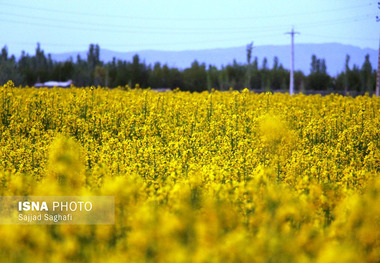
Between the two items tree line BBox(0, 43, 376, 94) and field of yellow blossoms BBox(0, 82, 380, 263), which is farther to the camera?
tree line BBox(0, 43, 376, 94)

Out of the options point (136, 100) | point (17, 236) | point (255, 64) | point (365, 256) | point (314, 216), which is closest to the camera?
point (17, 236)

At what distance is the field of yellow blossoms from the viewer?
353 cm

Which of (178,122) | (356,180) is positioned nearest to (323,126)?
(178,122)

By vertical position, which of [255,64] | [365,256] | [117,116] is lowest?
[365,256]

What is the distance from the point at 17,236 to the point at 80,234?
1.50 ft

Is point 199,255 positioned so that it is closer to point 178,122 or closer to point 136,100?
point 178,122

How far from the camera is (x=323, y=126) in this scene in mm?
11289

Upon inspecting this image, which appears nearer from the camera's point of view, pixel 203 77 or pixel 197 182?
pixel 197 182

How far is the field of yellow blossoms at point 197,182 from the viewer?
11.6 ft

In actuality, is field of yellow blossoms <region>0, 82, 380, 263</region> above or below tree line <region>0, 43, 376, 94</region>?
below

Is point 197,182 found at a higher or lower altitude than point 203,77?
lower

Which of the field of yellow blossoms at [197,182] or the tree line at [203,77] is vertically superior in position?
the tree line at [203,77]

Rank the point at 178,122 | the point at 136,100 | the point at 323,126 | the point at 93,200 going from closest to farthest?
the point at 93,200, the point at 323,126, the point at 178,122, the point at 136,100

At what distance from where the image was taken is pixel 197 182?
5391 mm
